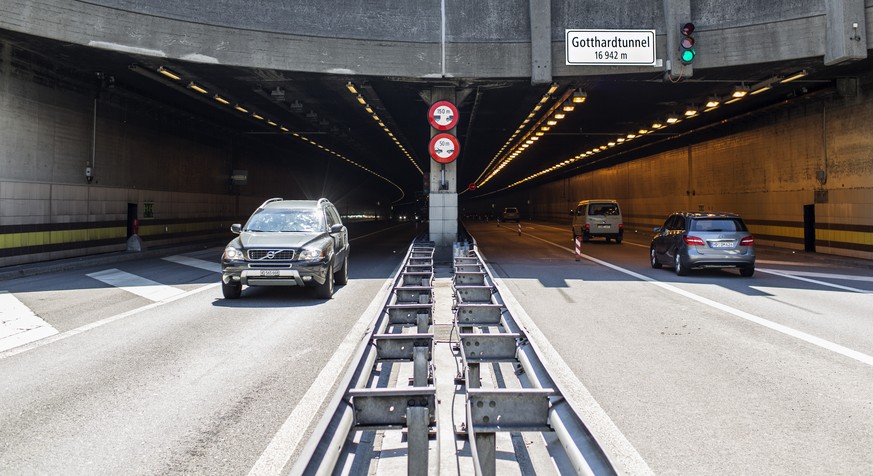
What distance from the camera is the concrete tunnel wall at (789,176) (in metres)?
17.9

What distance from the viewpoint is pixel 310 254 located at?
10.1 m

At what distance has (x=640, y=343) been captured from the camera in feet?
22.9

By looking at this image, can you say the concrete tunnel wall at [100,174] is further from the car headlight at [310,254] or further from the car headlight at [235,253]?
the car headlight at [310,254]

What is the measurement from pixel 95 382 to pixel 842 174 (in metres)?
22.5

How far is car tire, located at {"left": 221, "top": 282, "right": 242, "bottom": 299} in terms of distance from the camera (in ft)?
33.9

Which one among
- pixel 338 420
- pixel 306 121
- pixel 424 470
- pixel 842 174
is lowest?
pixel 424 470

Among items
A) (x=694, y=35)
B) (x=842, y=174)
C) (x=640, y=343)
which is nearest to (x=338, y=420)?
(x=640, y=343)

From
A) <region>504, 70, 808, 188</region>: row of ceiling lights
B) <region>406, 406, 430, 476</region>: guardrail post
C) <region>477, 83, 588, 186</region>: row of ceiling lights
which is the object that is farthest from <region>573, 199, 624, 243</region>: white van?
<region>406, 406, 430, 476</region>: guardrail post

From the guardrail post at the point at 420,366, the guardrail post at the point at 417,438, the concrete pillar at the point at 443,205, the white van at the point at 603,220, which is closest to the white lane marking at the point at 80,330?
the guardrail post at the point at 420,366

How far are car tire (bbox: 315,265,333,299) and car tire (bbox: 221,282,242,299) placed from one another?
152 centimetres

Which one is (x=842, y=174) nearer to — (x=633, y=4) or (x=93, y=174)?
(x=633, y=4)

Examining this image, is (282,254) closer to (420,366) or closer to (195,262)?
(420,366)

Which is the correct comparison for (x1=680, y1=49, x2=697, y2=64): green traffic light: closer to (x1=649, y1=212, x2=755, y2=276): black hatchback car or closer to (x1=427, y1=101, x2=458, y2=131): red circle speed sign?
(x1=649, y1=212, x2=755, y2=276): black hatchback car

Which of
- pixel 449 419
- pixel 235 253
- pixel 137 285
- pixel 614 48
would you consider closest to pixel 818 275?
pixel 614 48
